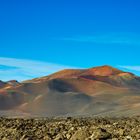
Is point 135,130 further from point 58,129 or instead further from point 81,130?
point 58,129

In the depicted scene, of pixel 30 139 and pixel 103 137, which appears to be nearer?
pixel 103 137

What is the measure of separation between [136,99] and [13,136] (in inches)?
7296

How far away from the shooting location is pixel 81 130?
50.3ft

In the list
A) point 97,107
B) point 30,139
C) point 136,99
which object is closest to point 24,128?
point 30,139

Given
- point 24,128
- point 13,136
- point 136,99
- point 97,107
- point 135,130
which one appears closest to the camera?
point 135,130

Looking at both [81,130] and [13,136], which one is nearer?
[81,130]

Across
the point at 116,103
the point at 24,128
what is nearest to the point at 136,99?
the point at 116,103

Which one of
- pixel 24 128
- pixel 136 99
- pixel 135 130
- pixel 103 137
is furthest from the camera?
pixel 136 99

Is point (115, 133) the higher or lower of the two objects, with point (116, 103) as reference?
lower

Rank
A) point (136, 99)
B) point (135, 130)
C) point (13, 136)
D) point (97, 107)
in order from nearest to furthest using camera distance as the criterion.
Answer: point (135, 130) < point (13, 136) < point (97, 107) < point (136, 99)

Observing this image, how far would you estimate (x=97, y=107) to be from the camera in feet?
609

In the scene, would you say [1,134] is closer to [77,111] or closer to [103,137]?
[103,137]

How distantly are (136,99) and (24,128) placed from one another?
184m

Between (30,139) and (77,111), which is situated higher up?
Answer: (77,111)
